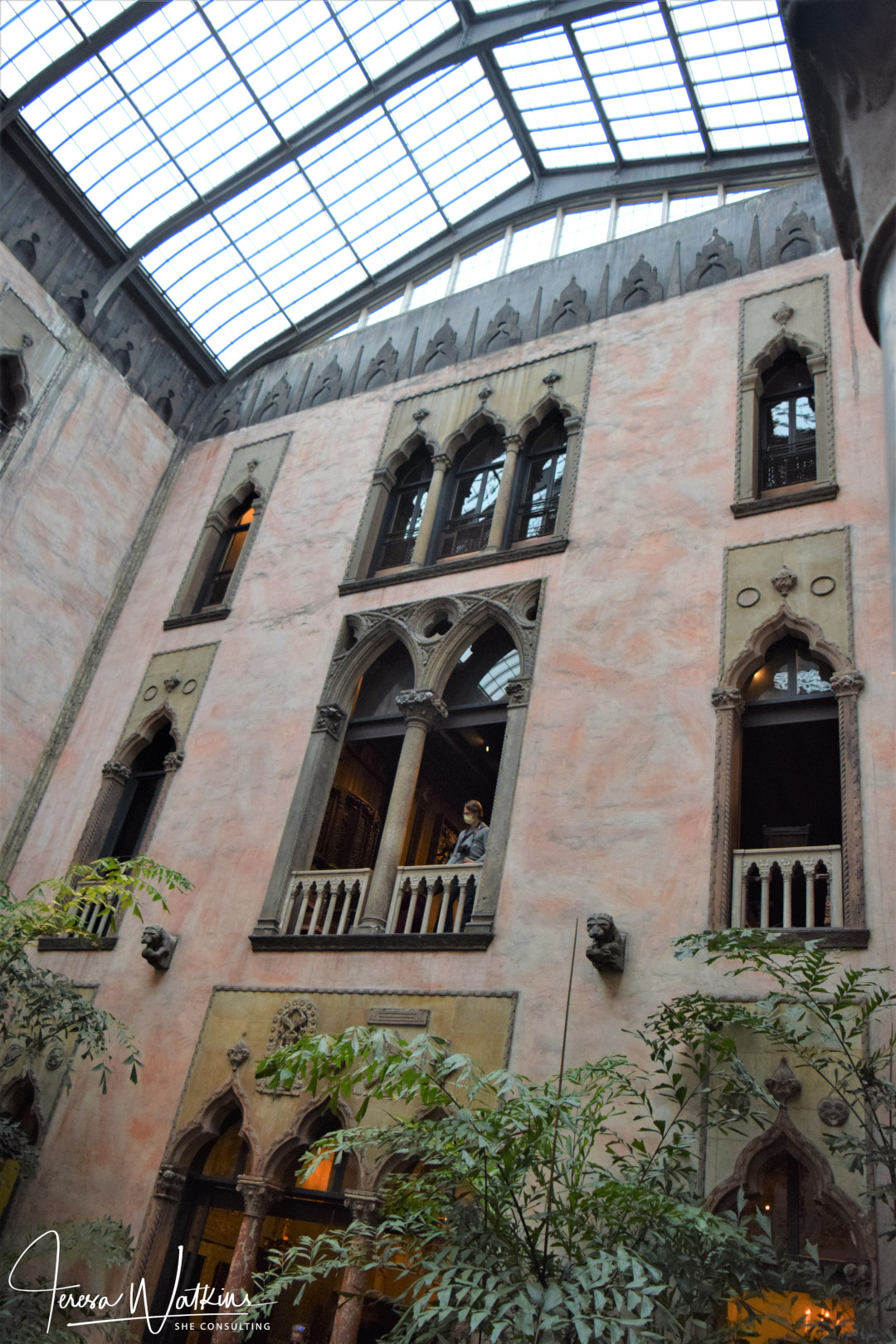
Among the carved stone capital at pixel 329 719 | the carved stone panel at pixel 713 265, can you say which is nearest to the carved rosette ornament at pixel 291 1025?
the carved stone capital at pixel 329 719

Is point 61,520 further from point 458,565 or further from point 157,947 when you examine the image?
point 157,947

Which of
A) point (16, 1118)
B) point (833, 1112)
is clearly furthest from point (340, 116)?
point (833, 1112)

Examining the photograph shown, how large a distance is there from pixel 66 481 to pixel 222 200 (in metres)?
5.45

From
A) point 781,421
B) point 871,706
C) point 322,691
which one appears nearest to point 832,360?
point 781,421

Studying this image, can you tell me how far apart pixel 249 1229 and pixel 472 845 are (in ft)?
12.9

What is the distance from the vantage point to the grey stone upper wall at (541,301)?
1333cm

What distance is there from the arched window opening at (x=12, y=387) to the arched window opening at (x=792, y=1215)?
13.1m

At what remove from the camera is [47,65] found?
1507 cm

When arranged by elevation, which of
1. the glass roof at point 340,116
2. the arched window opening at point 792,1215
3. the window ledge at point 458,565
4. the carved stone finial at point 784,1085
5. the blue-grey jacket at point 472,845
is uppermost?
the glass roof at point 340,116

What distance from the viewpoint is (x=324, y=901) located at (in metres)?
11.4

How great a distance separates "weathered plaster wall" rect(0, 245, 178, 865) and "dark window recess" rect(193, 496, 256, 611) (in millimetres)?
1466

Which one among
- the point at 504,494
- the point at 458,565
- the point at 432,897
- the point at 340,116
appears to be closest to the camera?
the point at 432,897

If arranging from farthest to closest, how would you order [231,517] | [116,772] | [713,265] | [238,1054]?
1. [231,517]
2. [116,772]
3. [713,265]
4. [238,1054]

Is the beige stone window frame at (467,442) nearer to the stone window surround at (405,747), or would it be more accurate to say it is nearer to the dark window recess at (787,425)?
the stone window surround at (405,747)
